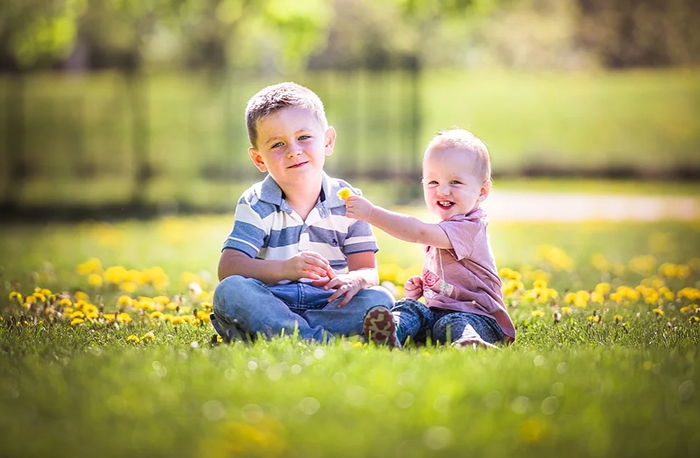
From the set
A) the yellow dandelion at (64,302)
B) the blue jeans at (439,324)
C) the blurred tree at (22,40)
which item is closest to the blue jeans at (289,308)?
the blue jeans at (439,324)

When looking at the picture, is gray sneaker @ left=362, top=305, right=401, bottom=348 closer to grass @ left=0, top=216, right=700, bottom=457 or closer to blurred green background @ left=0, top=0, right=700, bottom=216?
grass @ left=0, top=216, right=700, bottom=457

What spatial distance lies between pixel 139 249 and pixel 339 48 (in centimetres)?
2292

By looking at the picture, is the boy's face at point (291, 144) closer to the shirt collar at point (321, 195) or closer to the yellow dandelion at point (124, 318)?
the shirt collar at point (321, 195)

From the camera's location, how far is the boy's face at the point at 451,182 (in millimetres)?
4598

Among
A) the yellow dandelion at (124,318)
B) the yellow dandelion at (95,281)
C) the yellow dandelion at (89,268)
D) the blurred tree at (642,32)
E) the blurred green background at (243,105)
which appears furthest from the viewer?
the blurred tree at (642,32)

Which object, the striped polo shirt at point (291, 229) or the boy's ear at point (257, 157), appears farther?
the boy's ear at point (257, 157)

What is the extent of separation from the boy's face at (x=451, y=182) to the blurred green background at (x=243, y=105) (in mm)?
10375

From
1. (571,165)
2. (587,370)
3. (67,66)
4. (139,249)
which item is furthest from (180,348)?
(67,66)

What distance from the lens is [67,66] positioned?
31391 millimetres

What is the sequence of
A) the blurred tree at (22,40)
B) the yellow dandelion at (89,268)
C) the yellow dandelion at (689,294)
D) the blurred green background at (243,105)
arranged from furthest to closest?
the blurred green background at (243,105) < the blurred tree at (22,40) < the yellow dandelion at (89,268) < the yellow dandelion at (689,294)

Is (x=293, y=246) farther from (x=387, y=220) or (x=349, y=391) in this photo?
(x=349, y=391)

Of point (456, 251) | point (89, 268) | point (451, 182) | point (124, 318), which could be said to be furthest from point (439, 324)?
point (89, 268)

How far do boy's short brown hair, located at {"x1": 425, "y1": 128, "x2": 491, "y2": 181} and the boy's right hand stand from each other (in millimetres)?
808

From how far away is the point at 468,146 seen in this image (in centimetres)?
463
